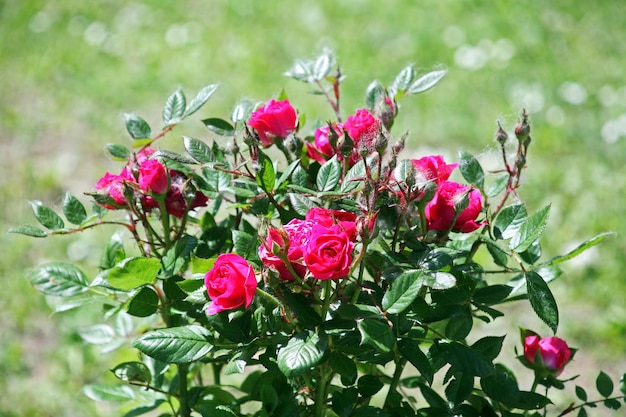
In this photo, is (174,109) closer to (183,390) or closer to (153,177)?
(153,177)

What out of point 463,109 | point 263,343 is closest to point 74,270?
point 263,343

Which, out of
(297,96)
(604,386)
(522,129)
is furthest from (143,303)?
(297,96)

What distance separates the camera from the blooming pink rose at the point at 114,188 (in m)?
1.23

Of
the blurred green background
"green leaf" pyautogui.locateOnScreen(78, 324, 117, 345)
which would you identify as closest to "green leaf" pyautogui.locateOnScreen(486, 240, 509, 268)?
"green leaf" pyautogui.locateOnScreen(78, 324, 117, 345)

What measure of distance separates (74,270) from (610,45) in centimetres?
327

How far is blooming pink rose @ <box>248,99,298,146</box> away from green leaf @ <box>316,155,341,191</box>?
117 millimetres

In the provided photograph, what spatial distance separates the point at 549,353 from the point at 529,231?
25 cm

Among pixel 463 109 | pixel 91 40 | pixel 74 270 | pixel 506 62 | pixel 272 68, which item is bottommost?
pixel 74 270

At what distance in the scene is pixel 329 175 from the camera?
1.17 metres

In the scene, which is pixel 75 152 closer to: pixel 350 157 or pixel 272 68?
pixel 272 68

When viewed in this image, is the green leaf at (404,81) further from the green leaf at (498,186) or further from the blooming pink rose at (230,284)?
the blooming pink rose at (230,284)

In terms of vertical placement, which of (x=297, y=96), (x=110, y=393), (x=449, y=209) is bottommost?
(x=110, y=393)

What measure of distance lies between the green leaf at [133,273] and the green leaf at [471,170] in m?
0.48

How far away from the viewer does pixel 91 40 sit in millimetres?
4379
